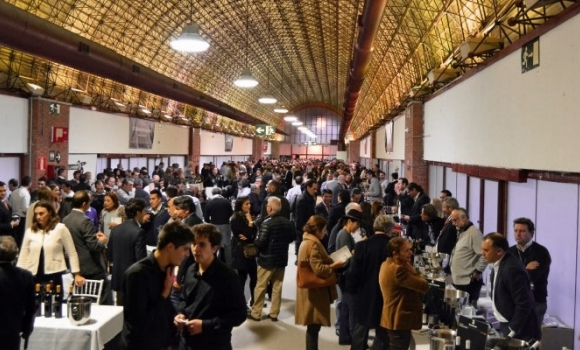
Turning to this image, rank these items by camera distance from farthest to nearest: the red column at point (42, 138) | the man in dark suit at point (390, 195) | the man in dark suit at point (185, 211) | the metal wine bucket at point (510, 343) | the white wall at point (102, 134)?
1. the white wall at point (102, 134)
2. the red column at point (42, 138)
3. the man in dark suit at point (390, 195)
4. the man in dark suit at point (185, 211)
5. the metal wine bucket at point (510, 343)

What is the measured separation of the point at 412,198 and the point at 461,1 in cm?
485

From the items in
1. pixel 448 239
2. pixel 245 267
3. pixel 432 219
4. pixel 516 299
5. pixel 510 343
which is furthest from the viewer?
pixel 432 219

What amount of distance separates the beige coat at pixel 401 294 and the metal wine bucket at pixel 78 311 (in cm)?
276

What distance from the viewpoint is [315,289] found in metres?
6.77

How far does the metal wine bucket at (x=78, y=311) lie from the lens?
5.36 meters

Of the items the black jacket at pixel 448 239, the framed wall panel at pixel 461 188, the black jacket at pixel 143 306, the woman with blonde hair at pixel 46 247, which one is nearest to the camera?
Result: the black jacket at pixel 143 306

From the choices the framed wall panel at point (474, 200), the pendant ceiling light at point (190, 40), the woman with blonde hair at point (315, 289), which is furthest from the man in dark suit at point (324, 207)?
the woman with blonde hair at point (315, 289)

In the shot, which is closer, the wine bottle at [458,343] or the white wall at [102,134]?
the wine bottle at [458,343]

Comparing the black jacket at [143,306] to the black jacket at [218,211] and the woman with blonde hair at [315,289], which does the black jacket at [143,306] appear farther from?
the black jacket at [218,211]

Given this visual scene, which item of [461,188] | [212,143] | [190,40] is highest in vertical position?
[190,40]

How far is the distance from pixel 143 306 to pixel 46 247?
2907 millimetres

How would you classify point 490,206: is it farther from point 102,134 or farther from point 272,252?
point 102,134

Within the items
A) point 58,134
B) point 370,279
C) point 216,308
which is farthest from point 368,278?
point 58,134

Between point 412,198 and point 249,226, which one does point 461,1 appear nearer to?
point 412,198
